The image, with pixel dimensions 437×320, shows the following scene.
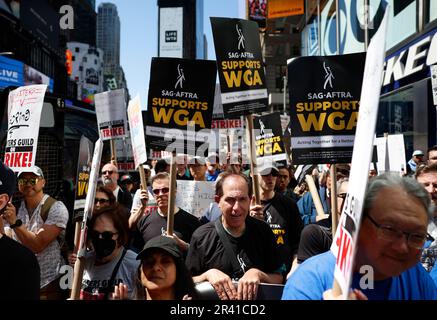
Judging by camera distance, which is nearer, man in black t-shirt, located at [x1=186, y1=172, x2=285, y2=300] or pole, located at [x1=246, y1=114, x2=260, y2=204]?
man in black t-shirt, located at [x1=186, y1=172, x2=285, y2=300]

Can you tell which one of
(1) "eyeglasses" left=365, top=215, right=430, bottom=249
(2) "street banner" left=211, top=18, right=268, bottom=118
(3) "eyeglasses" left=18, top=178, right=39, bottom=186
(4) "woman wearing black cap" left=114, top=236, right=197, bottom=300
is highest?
(2) "street banner" left=211, top=18, right=268, bottom=118

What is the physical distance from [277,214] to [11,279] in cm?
295

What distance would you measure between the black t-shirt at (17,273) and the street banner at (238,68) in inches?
124

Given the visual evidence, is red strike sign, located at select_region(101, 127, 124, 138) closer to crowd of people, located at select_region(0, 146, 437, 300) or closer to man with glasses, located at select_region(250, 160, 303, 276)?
crowd of people, located at select_region(0, 146, 437, 300)

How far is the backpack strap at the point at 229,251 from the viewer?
3368 millimetres

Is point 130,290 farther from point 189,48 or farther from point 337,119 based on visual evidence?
point 189,48

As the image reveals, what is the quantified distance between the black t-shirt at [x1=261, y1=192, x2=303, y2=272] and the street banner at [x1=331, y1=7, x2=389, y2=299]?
9.44 ft

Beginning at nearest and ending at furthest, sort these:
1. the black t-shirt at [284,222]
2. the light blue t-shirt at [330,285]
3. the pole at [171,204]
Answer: the light blue t-shirt at [330,285], the pole at [171,204], the black t-shirt at [284,222]

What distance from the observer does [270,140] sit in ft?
23.0

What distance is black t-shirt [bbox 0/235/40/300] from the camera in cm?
232

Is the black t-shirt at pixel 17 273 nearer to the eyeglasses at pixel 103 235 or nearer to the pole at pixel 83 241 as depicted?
the pole at pixel 83 241

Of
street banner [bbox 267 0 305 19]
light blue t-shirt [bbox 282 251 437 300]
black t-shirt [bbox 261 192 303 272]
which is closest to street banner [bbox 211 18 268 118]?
black t-shirt [bbox 261 192 303 272]

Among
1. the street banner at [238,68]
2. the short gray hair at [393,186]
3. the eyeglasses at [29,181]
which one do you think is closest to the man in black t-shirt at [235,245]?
the short gray hair at [393,186]
